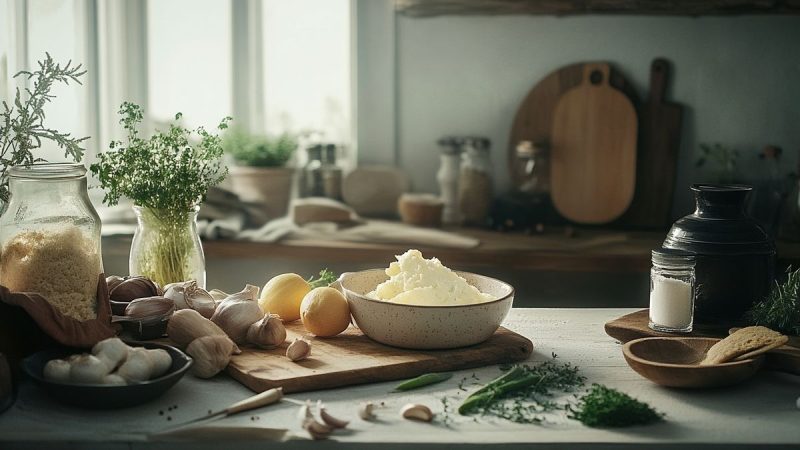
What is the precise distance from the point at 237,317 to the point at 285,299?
16cm

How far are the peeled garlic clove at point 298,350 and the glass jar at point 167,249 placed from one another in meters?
0.33

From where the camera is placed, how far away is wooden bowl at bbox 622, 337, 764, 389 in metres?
1.36

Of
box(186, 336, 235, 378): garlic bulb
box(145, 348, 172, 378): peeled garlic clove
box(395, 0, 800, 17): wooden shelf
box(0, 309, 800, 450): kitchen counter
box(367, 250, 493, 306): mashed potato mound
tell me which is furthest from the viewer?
box(395, 0, 800, 17): wooden shelf

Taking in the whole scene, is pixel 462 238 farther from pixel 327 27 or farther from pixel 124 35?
pixel 124 35

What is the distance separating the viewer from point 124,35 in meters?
3.40

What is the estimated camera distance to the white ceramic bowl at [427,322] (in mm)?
1484

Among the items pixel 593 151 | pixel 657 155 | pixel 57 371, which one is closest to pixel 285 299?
pixel 57 371

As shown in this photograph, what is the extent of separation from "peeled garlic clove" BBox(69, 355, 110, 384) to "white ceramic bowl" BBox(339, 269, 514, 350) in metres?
0.43

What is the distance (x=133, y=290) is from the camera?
1.58 metres

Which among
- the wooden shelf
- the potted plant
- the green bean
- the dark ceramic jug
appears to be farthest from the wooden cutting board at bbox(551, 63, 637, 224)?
the green bean

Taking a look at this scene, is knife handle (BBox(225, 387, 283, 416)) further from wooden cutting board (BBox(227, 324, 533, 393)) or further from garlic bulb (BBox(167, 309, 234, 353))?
garlic bulb (BBox(167, 309, 234, 353))

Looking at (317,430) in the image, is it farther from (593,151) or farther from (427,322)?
(593,151)

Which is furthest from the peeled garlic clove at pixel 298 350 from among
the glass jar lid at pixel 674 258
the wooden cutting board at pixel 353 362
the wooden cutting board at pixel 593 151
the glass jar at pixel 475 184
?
the wooden cutting board at pixel 593 151

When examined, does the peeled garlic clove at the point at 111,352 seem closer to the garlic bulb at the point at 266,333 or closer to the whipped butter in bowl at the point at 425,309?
the garlic bulb at the point at 266,333
